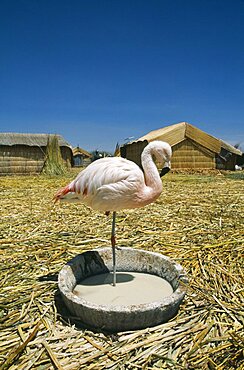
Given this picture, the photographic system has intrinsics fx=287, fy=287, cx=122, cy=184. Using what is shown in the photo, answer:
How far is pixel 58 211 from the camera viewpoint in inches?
228

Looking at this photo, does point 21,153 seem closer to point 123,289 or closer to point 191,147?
point 191,147

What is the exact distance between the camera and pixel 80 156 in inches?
1636

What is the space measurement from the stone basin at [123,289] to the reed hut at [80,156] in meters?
38.2

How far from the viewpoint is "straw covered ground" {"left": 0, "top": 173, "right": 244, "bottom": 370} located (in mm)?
1793

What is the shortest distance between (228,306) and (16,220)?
12.6 ft

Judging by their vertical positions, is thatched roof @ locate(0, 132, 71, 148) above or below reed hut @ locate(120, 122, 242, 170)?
above

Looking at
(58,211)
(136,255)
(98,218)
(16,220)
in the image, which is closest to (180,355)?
(136,255)

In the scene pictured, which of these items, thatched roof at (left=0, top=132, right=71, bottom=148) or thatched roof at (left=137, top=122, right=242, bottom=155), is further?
thatched roof at (left=0, top=132, right=71, bottom=148)

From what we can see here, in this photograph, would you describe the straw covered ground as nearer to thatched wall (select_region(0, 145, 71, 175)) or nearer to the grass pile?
the grass pile

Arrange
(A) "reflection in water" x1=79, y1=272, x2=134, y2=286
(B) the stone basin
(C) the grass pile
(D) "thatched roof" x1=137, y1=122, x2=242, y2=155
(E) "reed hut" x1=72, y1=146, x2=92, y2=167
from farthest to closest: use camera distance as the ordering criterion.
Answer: (E) "reed hut" x1=72, y1=146, x2=92, y2=167 → (D) "thatched roof" x1=137, y1=122, x2=242, y2=155 → (C) the grass pile → (A) "reflection in water" x1=79, y1=272, x2=134, y2=286 → (B) the stone basin

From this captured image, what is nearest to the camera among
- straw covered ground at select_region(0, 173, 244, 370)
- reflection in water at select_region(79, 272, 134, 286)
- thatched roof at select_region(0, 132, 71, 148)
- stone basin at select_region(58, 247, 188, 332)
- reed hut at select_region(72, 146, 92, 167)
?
straw covered ground at select_region(0, 173, 244, 370)

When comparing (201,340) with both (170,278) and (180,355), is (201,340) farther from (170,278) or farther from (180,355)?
(170,278)

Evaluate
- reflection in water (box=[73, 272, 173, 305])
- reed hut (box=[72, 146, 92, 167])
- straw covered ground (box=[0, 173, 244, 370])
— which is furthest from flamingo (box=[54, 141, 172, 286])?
reed hut (box=[72, 146, 92, 167])

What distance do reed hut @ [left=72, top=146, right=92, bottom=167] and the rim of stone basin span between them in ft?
125
